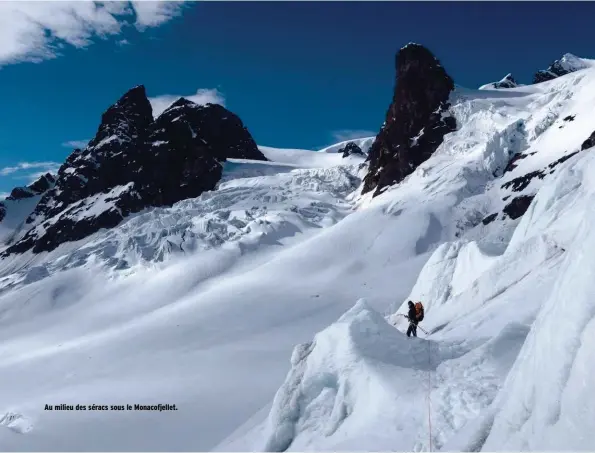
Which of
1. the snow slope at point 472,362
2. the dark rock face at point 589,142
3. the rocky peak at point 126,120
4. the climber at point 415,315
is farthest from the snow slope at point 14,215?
the climber at point 415,315

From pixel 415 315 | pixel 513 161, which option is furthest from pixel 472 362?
pixel 513 161

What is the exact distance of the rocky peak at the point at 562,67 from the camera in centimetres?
14975

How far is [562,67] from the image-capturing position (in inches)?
5984

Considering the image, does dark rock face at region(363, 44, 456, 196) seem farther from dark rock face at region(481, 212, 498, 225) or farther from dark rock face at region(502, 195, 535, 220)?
dark rock face at region(502, 195, 535, 220)

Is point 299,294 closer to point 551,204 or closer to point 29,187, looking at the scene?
point 551,204

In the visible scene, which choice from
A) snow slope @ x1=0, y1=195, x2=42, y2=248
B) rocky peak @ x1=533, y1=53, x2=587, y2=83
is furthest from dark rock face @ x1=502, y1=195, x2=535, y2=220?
snow slope @ x1=0, y1=195, x2=42, y2=248

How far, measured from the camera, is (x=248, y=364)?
1686 inches

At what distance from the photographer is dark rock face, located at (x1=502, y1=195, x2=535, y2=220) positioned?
59309mm

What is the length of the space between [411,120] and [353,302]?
56015 mm

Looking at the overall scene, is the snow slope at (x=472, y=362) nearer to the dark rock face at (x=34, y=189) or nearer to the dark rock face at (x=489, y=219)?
the dark rock face at (x=489, y=219)

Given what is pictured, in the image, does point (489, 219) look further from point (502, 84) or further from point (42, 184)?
point (42, 184)

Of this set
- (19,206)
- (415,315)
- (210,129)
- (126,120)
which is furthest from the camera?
(19,206)

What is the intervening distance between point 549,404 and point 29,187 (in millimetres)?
213036

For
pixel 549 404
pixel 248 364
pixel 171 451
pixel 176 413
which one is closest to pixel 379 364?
pixel 549 404
